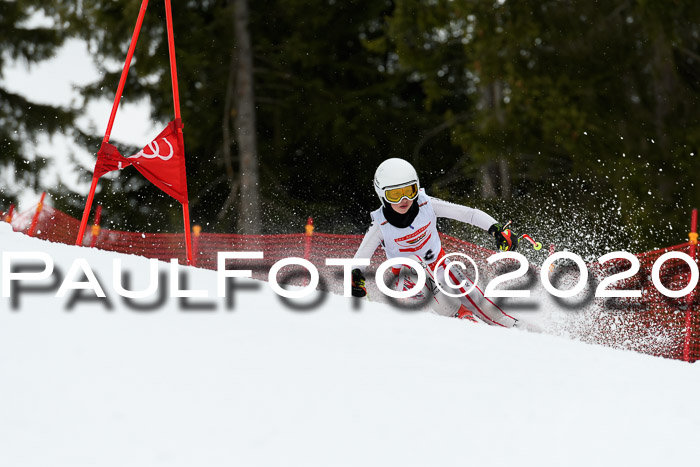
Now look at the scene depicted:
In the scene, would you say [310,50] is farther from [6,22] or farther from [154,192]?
[6,22]

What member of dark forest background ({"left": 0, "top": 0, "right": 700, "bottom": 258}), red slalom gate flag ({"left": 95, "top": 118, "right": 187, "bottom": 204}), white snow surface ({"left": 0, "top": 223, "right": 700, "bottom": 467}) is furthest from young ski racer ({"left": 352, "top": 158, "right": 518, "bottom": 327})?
dark forest background ({"left": 0, "top": 0, "right": 700, "bottom": 258})

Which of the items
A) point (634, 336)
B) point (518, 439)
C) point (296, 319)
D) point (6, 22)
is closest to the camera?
point (518, 439)

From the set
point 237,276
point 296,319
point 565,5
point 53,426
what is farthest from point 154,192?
point 53,426

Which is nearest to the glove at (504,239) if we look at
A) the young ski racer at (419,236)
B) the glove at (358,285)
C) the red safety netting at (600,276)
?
the young ski racer at (419,236)

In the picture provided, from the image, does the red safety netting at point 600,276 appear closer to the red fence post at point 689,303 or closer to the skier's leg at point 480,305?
the red fence post at point 689,303

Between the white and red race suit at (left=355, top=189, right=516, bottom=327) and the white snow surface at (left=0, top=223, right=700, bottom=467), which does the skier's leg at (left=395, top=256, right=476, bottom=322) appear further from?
the white snow surface at (left=0, top=223, right=700, bottom=467)

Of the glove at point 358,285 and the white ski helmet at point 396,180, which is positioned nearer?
the white ski helmet at point 396,180

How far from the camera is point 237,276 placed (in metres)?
6.75

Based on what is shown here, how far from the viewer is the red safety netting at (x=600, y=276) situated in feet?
27.5

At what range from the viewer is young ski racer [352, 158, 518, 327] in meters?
5.39

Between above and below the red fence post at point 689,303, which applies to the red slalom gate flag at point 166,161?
above

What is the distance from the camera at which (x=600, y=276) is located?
9852 millimetres

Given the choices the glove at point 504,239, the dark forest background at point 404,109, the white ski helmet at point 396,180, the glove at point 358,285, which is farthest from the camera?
the dark forest background at point 404,109

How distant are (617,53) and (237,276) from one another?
849 centimetres
